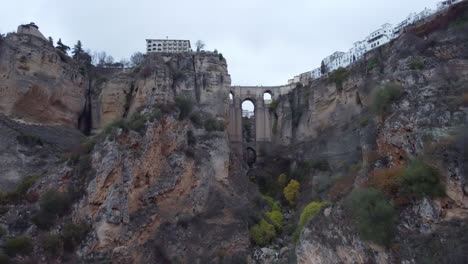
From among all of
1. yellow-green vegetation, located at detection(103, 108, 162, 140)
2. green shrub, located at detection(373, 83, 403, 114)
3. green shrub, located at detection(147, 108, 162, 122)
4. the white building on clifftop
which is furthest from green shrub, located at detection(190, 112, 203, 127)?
green shrub, located at detection(373, 83, 403, 114)

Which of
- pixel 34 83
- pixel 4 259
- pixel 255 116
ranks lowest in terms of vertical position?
pixel 4 259

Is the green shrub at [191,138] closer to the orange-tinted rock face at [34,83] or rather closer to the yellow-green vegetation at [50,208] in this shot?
the yellow-green vegetation at [50,208]

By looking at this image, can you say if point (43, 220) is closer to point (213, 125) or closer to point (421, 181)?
point (213, 125)

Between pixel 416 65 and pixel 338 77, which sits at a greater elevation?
pixel 338 77

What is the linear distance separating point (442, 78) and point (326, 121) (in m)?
22.3

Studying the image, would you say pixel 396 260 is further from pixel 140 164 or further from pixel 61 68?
pixel 61 68

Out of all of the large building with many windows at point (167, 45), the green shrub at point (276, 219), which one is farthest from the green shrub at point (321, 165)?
the large building with many windows at point (167, 45)

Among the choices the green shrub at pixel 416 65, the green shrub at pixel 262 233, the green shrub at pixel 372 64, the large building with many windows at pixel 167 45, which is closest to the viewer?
the green shrub at pixel 416 65

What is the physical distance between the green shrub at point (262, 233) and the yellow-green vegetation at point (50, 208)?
11.8 m

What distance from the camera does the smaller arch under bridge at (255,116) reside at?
47.5 metres

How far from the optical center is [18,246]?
21.5m

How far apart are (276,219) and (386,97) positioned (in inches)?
617

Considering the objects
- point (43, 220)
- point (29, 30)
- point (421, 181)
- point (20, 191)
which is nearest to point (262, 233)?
point (43, 220)

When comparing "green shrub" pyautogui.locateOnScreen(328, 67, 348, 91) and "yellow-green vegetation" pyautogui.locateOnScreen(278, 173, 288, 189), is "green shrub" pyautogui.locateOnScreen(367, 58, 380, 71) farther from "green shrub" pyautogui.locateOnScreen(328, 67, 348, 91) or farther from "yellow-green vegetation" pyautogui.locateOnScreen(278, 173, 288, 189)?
"yellow-green vegetation" pyautogui.locateOnScreen(278, 173, 288, 189)
